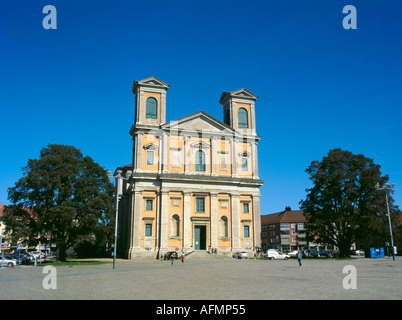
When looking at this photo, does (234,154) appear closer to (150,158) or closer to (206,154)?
(206,154)

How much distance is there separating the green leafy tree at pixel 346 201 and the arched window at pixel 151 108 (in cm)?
2557

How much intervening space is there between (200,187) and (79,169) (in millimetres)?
17079

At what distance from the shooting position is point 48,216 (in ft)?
124

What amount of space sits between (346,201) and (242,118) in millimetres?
20003

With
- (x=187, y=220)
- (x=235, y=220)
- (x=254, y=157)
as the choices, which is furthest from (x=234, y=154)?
(x=187, y=220)

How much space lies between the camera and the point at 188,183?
49.6 meters

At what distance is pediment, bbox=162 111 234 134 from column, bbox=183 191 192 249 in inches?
394

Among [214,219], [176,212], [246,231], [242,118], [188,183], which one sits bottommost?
[246,231]

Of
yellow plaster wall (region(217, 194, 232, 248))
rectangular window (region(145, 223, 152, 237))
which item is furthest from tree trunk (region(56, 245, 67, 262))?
yellow plaster wall (region(217, 194, 232, 248))

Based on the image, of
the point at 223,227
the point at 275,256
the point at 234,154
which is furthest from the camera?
the point at 234,154
